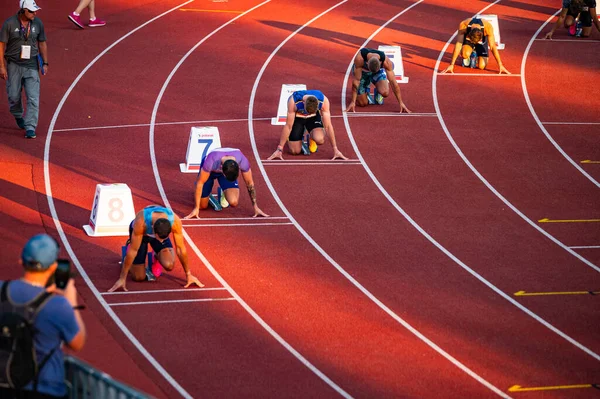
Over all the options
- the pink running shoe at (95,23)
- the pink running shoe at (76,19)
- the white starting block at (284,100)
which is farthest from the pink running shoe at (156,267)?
the pink running shoe at (95,23)

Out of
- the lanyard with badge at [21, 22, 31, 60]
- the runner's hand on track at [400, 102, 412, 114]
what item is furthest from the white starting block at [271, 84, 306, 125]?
the lanyard with badge at [21, 22, 31, 60]

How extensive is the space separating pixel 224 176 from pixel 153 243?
7.32ft

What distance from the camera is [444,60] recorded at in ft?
74.9

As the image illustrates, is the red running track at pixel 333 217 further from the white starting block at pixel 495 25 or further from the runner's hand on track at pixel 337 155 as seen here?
the white starting block at pixel 495 25

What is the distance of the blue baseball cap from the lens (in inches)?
243

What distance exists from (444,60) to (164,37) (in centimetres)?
641

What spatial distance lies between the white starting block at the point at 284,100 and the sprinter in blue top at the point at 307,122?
126 centimetres

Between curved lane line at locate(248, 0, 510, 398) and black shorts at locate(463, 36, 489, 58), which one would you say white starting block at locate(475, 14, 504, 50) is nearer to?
black shorts at locate(463, 36, 489, 58)

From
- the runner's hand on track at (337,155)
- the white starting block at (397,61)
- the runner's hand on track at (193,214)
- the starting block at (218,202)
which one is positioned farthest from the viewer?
the white starting block at (397,61)

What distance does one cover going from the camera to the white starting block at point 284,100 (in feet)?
59.6

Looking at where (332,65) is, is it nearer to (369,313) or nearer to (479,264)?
(479,264)

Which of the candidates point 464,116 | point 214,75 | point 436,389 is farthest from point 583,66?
point 436,389

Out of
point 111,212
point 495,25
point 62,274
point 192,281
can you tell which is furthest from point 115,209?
point 495,25

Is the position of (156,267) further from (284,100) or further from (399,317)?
(284,100)
